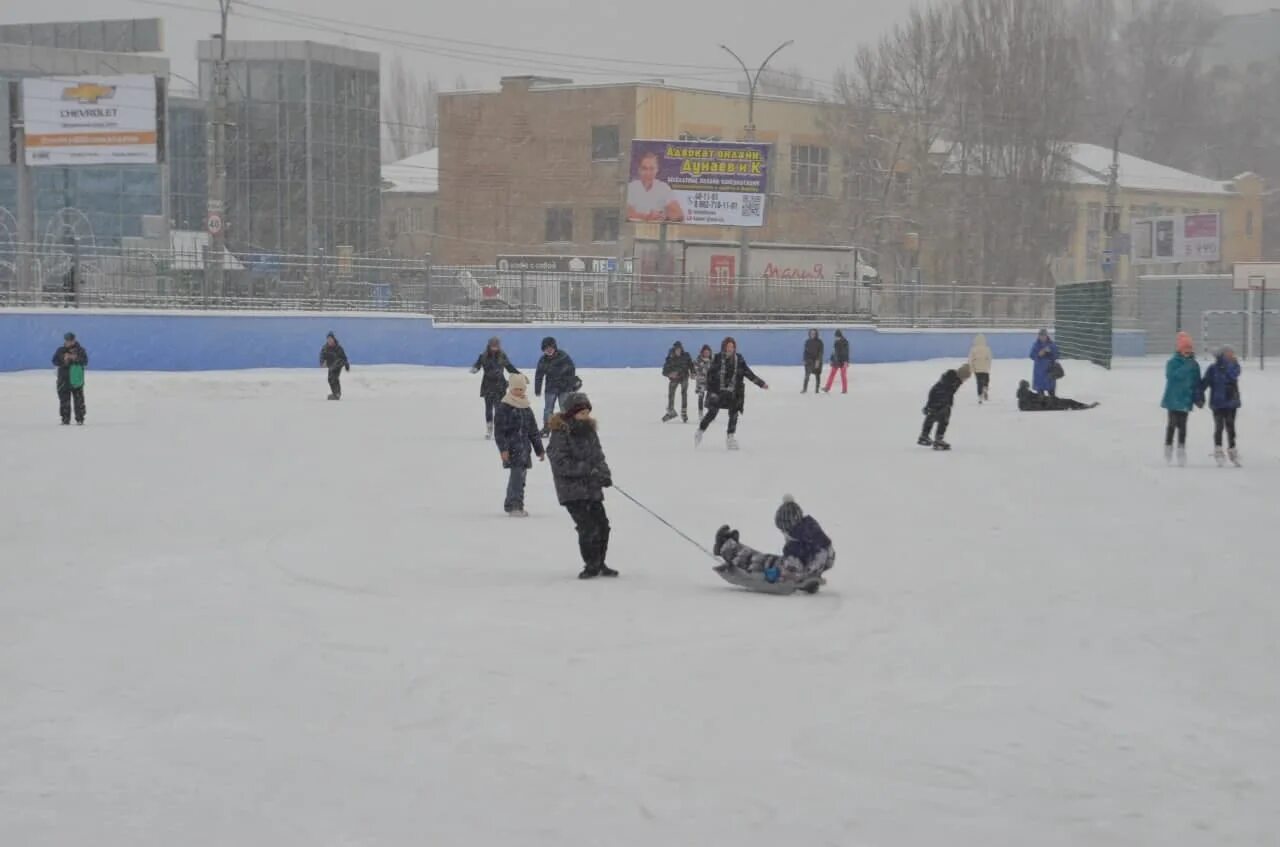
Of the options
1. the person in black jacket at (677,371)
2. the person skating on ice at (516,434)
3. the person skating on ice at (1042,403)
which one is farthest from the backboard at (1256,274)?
the person skating on ice at (516,434)

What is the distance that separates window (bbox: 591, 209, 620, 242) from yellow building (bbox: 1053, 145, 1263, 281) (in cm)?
2204

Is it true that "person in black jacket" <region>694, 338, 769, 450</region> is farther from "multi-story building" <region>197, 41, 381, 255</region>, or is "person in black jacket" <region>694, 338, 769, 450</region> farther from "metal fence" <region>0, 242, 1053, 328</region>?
"multi-story building" <region>197, 41, 381, 255</region>

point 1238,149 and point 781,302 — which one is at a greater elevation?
point 1238,149

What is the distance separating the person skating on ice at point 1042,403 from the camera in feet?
98.1

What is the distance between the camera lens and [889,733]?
7.39 meters

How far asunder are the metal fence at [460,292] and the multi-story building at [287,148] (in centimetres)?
3145

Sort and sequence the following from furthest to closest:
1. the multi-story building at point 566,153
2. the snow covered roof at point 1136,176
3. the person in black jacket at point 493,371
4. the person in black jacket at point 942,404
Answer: the snow covered roof at point 1136,176, the multi-story building at point 566,153, the person in black jacket at point 493,371, the person in black jacket at point 942,404

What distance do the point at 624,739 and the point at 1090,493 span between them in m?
11.5

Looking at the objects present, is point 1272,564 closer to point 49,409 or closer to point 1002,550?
point 1002,550

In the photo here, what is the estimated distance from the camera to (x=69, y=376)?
25.9m

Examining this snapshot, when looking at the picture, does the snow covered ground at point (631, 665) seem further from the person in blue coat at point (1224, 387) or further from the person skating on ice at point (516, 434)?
the person in blue coat at point (1224, 387)

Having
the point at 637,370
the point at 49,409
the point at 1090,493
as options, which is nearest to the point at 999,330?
the point at 637,370

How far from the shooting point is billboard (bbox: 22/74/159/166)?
45.4 meters

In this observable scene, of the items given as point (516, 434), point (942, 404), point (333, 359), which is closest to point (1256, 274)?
point (942, 404)
